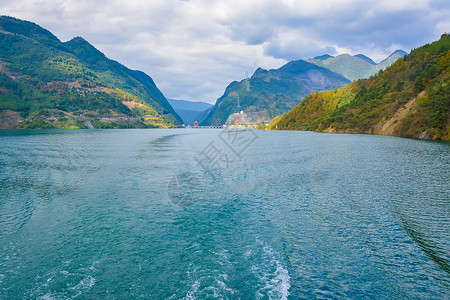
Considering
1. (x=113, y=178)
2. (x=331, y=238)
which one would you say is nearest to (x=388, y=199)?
(x=331, y=238)

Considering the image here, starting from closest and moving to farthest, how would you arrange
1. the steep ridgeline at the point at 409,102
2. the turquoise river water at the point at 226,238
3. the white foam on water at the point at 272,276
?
the white foam on water at the point at 272,276 → the turquoise river water at the point at 226,238 → the steep ridgeline at the point at 409,102

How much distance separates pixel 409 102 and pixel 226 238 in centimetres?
15083

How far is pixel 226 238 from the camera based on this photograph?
58.6 ft

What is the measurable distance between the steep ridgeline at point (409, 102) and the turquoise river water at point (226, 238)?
78.9m

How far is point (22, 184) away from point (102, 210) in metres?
17.6

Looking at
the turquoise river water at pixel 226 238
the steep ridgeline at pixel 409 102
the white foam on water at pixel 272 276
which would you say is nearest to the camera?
the white foam on water at pixel 272 276

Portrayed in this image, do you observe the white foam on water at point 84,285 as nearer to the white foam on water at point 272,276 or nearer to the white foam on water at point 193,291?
the white foam on water at point 193,291

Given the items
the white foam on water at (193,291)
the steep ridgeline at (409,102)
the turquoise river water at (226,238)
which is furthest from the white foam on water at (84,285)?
the steep ridgeline at (409,102)

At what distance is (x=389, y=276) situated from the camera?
13.0 metres

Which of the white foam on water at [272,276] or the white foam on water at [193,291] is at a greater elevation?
the white foam on water at [272,276]

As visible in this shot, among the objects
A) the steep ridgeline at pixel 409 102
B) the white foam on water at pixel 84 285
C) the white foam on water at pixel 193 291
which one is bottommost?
the white foam on water at pixel 84 285

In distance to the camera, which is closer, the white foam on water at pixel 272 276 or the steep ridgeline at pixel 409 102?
the white foam on water at pixel 272 276

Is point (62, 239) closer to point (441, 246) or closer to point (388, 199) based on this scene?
point (441, 246)

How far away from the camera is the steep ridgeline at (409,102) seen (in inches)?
3703
